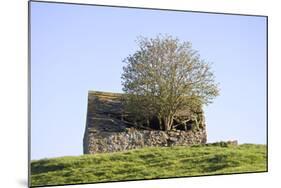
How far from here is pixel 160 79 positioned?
296 centimetres

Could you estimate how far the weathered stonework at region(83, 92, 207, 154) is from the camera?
2836mm

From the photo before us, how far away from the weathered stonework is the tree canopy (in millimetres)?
79

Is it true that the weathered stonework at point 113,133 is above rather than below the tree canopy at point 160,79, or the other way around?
below

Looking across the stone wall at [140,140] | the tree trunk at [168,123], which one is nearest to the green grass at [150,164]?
the stone wall at [140,140]

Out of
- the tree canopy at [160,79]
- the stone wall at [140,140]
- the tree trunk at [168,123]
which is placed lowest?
the stone wall at [140,140]

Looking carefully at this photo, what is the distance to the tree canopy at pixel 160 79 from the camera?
2.93m

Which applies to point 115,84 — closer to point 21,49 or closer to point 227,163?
point 21,49

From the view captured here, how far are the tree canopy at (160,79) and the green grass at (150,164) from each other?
0.77ft

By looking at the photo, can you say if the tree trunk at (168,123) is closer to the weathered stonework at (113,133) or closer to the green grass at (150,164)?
the weathered stonework at (113,133)

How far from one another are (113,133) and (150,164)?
33 cm

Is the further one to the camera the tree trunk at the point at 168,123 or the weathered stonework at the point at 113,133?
the tree trunk at the point at 168,123

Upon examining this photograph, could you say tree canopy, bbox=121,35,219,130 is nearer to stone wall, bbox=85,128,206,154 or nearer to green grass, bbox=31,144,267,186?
stone wall, bbox=85,128,206,154

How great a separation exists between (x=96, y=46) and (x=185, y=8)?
68cm
